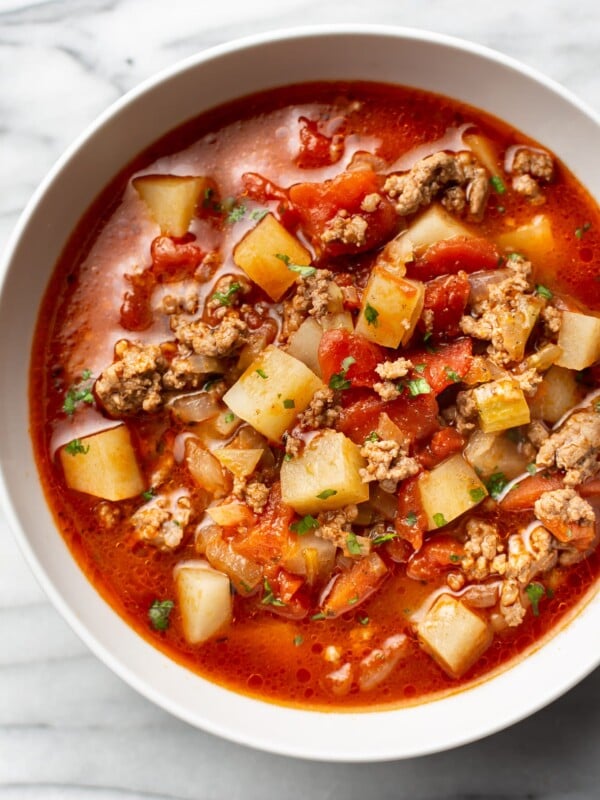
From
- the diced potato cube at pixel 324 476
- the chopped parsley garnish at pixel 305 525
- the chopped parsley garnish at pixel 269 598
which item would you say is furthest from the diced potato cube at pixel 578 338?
the chopped parsley garnish at pixel 269 598

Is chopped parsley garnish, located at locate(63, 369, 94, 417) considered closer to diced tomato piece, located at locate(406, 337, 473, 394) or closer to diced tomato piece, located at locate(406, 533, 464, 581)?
diced tomato piece, located at locate(406, 337, 473, 394)

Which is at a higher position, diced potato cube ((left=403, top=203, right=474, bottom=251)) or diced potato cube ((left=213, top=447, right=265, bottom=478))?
diced potato cube ((left=403, top=203, right=474, bottom=251))

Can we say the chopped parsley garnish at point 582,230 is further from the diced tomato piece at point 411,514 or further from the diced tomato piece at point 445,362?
the diced tomato piece at point 411,514

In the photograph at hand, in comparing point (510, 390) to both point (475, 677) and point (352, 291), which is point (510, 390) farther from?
point (475, 677)

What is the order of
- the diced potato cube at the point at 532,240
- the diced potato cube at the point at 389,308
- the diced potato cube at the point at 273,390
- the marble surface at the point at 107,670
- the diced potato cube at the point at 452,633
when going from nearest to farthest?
the diced potato cube at the point at 389,308
the diced potato cube at the point at 273,390
the diced potato cube at the point at 452,633
the diced potato cube at the point at 532,240
the marble surface at the point at 107,670

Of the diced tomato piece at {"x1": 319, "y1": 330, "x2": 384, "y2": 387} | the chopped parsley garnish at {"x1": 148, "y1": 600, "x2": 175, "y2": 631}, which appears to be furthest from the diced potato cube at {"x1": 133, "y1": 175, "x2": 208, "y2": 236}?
the chopped parsley garnish at {"x1": 148, "y1": 600, "x2": 175, "y2": 631}
